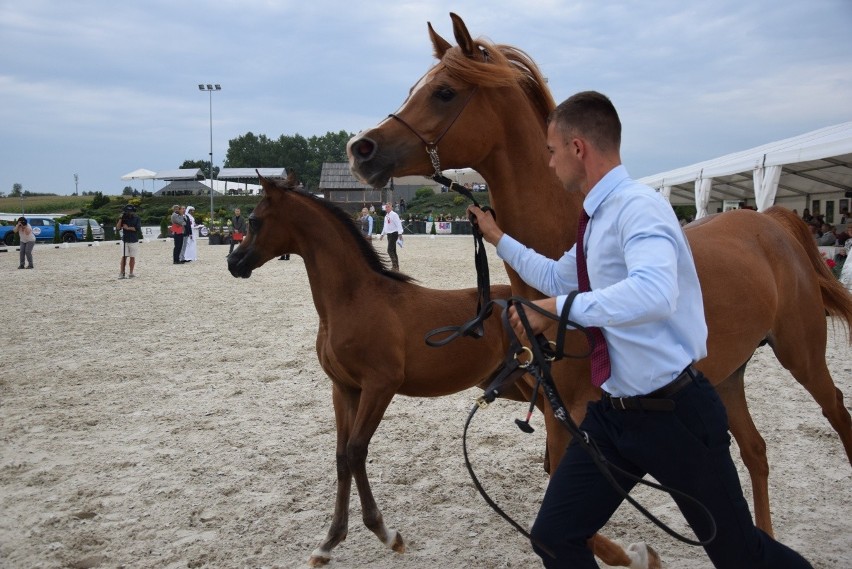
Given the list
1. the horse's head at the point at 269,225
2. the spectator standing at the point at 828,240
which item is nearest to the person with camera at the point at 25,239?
the horse's head at the point at 269,225

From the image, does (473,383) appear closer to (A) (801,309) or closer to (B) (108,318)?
(A) (801,309)

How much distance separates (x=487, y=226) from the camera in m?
2.47

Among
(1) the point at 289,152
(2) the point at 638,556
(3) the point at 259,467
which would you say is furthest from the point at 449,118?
(1) the point at 289,152

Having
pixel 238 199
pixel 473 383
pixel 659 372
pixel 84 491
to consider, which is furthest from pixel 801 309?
pixel 238 199

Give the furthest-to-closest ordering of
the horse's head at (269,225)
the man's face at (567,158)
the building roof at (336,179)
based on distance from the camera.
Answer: the building roof at (336,179) → the horse's head at (269,225) → the man's face at (567,158)

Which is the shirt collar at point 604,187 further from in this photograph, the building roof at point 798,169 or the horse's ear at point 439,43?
the building roof at point 798,169

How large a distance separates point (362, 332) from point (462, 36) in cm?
191

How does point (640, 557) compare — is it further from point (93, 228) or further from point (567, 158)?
point (93, 228)

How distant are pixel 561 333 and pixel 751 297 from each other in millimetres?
1728

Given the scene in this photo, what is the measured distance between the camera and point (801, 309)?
3697mm

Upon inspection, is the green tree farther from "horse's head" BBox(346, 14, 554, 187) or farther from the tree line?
"horse's head" BBox(346, 14, 554, 187)

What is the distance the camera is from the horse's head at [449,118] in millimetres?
2545

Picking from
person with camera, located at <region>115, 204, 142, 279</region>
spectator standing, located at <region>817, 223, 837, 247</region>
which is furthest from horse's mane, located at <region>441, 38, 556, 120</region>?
person with camera, located at <region>115, 204, 142, 279</region>

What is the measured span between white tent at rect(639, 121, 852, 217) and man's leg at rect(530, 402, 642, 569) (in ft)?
35.7
